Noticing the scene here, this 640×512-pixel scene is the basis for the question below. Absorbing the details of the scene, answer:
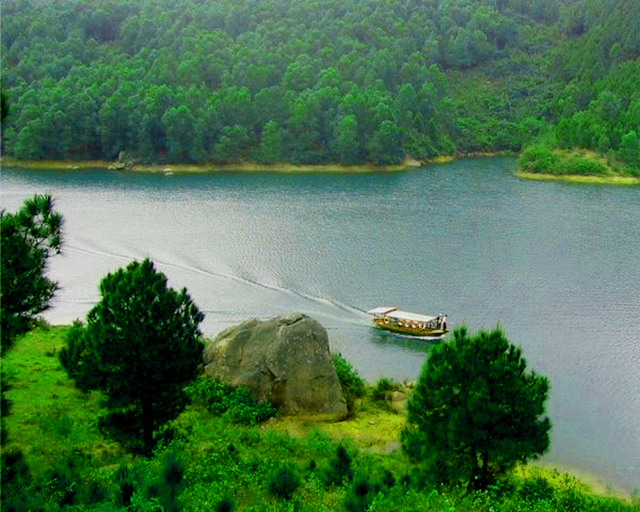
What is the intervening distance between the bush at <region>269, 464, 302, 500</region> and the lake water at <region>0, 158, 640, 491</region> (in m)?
11.5

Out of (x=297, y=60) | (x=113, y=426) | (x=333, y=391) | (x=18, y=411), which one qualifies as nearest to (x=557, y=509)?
(x=113, y=426)

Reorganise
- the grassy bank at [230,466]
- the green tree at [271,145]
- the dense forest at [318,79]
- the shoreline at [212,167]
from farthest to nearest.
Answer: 1. the dense forest at [318,79]
2. the green tree at [271,145]
3. the shoreline at [212,167]
4. the grassy bank at [230,466]

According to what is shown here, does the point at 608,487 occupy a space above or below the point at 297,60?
below

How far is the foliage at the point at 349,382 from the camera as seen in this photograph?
23422mm

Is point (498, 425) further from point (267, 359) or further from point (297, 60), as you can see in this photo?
point (297, 60)

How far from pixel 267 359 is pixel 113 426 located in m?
7.29

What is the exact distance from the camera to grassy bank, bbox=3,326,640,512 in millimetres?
10750

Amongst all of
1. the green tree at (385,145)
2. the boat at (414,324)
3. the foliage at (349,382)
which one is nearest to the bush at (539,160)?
the green tree at (385,145)

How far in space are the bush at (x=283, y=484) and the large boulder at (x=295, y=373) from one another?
10.0 m

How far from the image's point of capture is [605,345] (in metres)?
28.1

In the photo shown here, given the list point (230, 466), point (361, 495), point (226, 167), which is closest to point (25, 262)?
point (230, 466)

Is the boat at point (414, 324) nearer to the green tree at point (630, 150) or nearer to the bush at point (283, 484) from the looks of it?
the bush at point (283, 484)

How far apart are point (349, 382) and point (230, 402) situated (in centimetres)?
401

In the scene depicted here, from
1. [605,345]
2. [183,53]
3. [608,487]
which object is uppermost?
[183,53]
